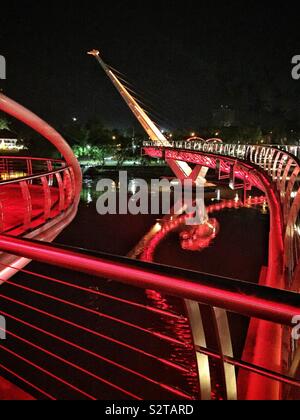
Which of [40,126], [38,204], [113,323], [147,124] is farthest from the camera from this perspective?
[147,124]

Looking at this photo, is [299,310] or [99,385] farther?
[99,385]

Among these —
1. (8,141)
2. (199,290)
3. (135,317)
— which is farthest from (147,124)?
(199,290)

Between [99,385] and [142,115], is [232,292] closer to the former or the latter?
[99,385]

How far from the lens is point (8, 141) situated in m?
58.4

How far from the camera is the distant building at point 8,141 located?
50.6m

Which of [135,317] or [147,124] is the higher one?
[147,124]

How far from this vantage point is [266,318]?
40.3 inches

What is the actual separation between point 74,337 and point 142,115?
3564cm

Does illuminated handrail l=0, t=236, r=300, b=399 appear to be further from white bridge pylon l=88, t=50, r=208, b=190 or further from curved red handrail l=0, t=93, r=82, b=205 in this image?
white bridge pylon l=88, t=50, r=208, b=190

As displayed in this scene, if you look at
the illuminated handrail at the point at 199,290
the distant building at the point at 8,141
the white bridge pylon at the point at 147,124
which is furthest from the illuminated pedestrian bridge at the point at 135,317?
the distant building at the point at 8,141

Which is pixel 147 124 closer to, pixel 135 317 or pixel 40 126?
pixel 135 317
